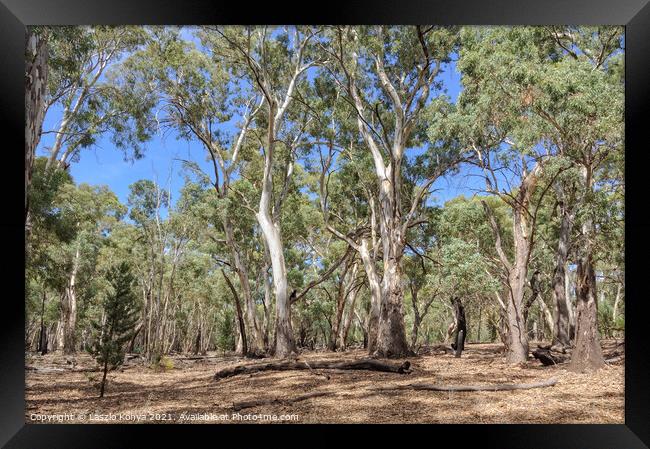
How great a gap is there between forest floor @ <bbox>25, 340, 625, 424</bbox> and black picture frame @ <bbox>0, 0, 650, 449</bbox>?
308 millimetres

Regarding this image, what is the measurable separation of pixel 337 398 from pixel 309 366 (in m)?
1.47

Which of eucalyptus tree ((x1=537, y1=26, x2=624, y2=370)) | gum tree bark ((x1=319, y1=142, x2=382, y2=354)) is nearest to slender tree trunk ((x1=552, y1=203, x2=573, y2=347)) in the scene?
→ eucalyptus tree ((x1=537, y1=26, x2=624, y2=370))

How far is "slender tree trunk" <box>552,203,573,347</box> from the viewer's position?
8.63 metres

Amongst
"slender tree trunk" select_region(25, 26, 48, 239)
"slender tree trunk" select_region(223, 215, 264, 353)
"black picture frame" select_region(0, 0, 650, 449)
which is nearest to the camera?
"black picture frame" select_region(0, 0, 650, 449)

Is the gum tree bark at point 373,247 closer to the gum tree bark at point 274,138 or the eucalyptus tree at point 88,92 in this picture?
the gum tree bark at point 274,138

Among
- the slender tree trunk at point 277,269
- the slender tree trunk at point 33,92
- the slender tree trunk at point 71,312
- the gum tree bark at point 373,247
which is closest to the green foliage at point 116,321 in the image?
the slender tree trunk at point 33,92

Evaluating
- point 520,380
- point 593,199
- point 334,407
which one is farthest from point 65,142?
point 593,199

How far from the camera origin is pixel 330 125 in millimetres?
10258

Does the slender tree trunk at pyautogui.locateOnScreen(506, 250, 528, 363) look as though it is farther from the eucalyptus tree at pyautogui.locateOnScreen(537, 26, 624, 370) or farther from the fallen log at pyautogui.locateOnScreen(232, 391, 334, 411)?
the fallen log at pyautogui.locateOnScreen(232, 391, 334, 411)

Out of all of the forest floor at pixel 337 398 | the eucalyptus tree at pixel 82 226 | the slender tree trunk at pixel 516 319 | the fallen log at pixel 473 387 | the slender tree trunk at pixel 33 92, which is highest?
the slender tree trunk at pixel 33 92

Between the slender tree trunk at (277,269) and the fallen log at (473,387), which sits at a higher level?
the slender tree trunk at (277,269)
